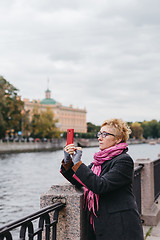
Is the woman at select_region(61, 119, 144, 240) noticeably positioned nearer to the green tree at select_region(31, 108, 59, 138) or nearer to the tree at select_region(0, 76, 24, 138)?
the tree at select_region(0, 76, 24, 138)

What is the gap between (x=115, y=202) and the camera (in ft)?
9.04

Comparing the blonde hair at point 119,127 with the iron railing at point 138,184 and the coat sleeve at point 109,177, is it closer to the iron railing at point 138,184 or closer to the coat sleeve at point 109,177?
the coat sleeve at point 109,177

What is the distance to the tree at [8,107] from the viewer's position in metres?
56.4

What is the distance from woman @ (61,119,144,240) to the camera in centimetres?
271

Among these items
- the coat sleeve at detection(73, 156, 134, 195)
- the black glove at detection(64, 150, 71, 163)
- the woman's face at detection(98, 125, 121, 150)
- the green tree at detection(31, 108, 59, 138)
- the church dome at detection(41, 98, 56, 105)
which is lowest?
the coat sleeve at detection(73, 156, 134, 195)

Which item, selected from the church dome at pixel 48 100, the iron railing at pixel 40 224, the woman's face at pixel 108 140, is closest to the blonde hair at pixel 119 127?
the woman's face at pixel 108 140

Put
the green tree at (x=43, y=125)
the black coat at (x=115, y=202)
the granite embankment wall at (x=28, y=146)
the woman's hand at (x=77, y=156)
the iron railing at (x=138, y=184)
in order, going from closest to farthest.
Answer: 1. the black coat at (x=115, y=202)
2. the woman's hand at (x=77, y=156)
3. the iron railing at (x=138, y=184)
4. the granite embankment wall at (x=28, y=146)
5. the green tree at (x=43, y=125)

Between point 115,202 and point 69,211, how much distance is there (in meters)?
0.50

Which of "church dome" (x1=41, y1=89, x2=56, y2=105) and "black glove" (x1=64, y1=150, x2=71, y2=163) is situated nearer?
"black glove" (x1=64, y1=150, x2=71, y2=163)

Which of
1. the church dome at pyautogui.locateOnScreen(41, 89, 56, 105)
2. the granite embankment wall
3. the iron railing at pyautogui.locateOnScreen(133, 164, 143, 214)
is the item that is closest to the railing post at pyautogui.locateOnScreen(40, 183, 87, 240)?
the iron railing at pyautogui.locateOnScreen(133, 164, 143, 214)

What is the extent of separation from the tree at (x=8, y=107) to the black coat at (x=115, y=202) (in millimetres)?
53236

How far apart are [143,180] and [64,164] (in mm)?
3823

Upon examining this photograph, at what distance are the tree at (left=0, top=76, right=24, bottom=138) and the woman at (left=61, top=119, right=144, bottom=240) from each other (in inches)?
2092

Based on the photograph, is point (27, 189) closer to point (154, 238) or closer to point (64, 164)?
point (154, 238)
